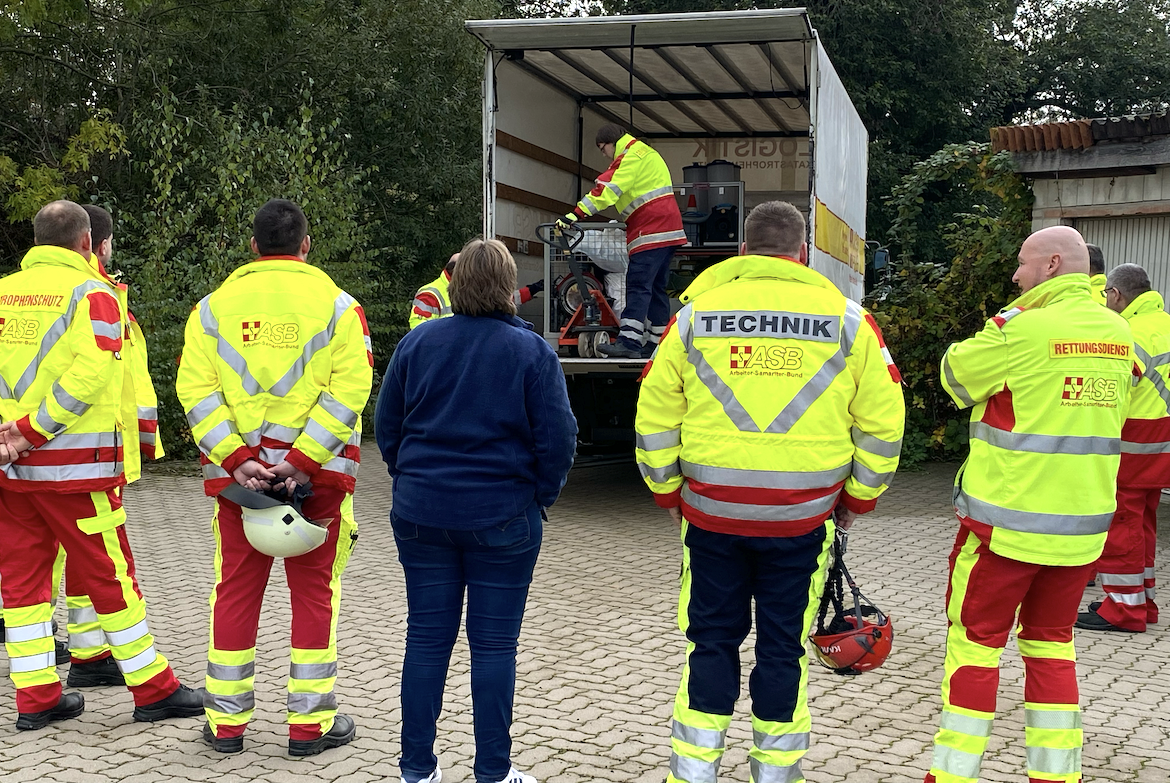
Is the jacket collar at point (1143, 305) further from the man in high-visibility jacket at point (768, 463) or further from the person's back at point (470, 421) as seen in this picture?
the person's back at point (470, 421)

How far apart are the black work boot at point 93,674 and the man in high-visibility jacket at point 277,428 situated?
0.88m

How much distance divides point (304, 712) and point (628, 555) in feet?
12.6

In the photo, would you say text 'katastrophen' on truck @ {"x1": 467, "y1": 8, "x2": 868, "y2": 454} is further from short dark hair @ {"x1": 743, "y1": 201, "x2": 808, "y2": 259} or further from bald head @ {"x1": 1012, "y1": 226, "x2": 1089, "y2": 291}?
short dark hair @ {"x1": 743, "y1": 201, "x2": 808, "y2": 259}

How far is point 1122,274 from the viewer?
6.07m

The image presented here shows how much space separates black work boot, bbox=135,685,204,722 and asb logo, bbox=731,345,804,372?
257cm

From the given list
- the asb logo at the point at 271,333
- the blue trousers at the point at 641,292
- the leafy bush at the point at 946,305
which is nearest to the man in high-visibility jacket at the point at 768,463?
the asb logo at the point at 271,333

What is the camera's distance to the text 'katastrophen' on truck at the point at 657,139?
9000 millimetres

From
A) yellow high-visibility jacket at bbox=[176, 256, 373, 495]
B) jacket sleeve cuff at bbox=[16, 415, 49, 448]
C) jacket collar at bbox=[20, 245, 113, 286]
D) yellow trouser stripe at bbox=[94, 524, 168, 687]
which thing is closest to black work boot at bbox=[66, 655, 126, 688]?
yellow trouser stripe at bbox=[94, 524, 168, 687]

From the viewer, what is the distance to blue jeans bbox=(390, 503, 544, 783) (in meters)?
3.58

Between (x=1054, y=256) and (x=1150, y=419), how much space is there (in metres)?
2.60

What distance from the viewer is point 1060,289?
370cm

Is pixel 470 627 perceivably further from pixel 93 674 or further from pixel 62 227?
pixel 62 227

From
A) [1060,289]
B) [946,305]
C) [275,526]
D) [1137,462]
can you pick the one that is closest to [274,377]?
[275,526]

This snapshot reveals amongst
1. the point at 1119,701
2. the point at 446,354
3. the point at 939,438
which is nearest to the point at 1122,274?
the point at 1119,701
